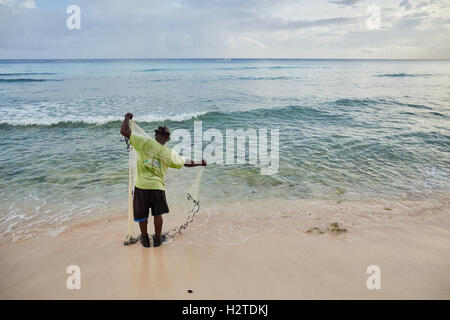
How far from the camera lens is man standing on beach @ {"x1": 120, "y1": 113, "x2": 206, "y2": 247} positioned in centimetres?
359

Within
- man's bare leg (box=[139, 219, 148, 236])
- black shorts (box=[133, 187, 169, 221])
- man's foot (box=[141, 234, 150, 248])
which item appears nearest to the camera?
black shorts (box=[133, 187, 169, 221])

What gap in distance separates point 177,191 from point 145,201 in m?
2.39

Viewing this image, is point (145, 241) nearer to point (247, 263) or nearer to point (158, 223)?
point (158, 223)

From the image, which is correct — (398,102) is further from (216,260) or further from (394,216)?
(216,260)

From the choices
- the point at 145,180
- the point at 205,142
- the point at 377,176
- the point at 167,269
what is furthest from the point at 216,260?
the point at 205,142

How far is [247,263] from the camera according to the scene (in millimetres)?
3551

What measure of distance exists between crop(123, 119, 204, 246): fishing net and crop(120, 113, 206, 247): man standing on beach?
1.32 ft

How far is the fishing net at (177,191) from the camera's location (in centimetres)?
413

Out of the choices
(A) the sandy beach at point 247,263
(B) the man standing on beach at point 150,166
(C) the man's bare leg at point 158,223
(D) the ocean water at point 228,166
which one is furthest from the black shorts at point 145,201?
(D) the ocean water at point 228,166

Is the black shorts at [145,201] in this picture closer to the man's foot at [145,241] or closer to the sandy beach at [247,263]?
the man's foot at [145,241]

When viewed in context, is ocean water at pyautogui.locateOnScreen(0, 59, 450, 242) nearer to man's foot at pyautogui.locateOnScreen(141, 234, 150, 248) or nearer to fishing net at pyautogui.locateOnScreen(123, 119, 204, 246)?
fishing net at pyautogui.locateOnScreen(123, 119, 204, 246)

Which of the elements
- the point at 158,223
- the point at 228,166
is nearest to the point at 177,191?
the point at 228,166

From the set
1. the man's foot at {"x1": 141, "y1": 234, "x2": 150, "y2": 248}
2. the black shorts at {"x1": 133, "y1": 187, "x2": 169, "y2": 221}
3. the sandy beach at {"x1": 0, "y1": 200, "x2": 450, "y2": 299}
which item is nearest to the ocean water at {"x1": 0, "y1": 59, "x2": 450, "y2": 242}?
the sandy beach at {"x1": 0, "y1": 200, "x2": 450, "y2": 299}

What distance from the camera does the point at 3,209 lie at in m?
5.25
